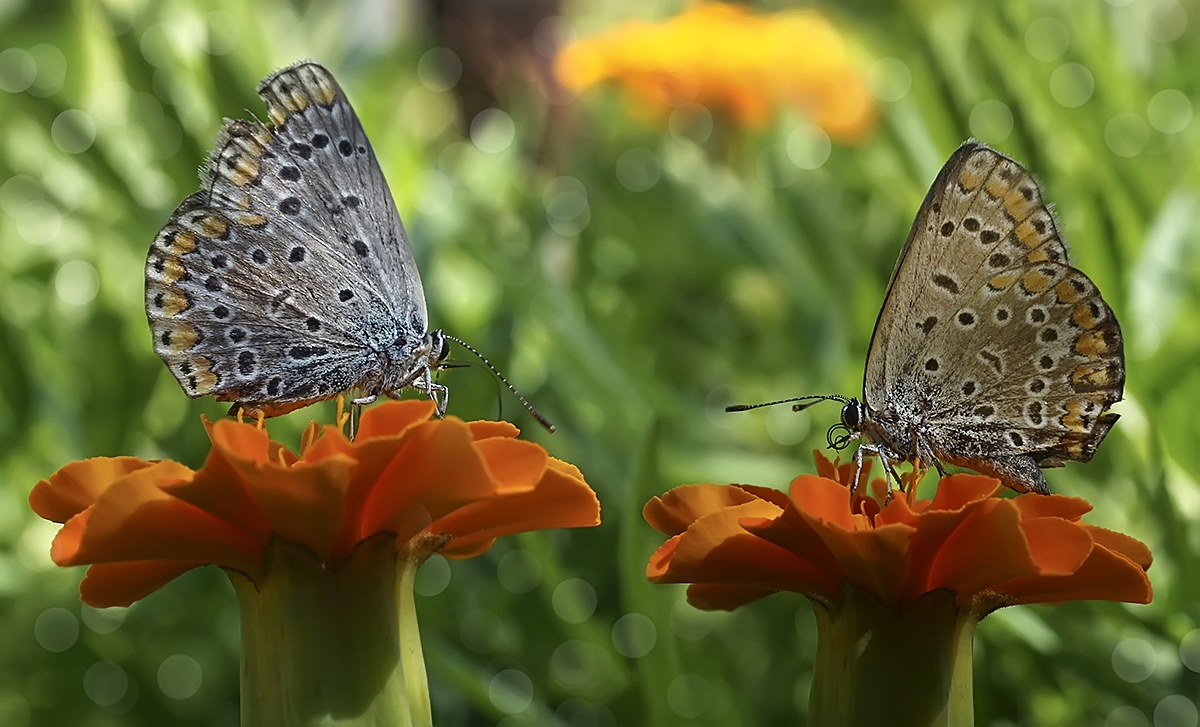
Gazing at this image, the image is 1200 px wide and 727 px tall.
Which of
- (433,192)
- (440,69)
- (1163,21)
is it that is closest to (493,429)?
(433,192)

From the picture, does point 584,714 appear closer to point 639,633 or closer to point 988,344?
point 639,633

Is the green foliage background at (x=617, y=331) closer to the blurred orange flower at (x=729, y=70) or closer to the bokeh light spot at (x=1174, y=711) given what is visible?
the bokeh light spot at (x=1174, y=711)

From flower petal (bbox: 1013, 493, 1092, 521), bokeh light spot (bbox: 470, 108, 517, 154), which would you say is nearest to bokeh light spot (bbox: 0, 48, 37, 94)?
bokeh light spot (bbox: 470, 108, 517, 154)

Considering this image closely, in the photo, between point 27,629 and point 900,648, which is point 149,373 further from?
point 900,648

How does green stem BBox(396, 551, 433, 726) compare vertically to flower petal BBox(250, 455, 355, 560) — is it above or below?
below

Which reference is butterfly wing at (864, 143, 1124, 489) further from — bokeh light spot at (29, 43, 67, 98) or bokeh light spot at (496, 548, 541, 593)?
bokeh light spot at (29, 43, 67, 98)

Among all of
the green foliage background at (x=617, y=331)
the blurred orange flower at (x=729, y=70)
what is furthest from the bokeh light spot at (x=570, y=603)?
the blurred orange flower at (x=729, y=70)
